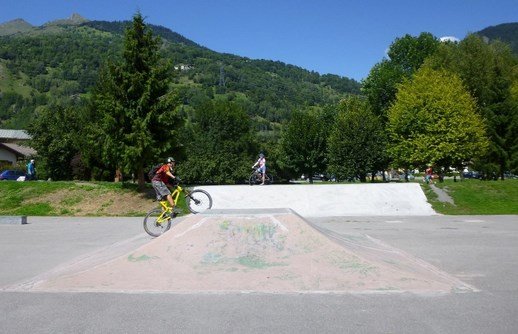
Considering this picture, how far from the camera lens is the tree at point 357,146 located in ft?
158

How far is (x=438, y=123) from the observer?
1547 inches

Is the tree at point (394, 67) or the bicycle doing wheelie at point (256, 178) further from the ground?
the tree at point (394, 67)

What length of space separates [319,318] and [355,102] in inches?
1953

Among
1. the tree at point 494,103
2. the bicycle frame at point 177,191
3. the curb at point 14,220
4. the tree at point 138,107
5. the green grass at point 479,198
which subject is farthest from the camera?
the tree at point 494,103

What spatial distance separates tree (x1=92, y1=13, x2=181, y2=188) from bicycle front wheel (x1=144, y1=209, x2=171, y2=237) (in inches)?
473

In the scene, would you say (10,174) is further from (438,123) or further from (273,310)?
(273,310)

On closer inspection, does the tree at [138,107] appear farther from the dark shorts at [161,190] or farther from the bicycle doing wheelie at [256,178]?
the dark shorts at [161,190]

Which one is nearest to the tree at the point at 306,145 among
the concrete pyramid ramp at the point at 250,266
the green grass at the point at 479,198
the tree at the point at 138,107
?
the green grass at the point at 479,198

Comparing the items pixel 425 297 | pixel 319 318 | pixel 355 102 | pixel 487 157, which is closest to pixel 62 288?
pixel 319 318

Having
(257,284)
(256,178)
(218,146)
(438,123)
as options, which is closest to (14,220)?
(256,178)

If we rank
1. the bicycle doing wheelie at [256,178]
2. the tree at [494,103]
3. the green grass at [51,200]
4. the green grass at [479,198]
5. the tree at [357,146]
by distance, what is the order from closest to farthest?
the green grass at [479,198] < the green grass at [51,200] < the bicycle doing wheelie at [256,178] < the tree at [494,103] < the tree at [357,146]

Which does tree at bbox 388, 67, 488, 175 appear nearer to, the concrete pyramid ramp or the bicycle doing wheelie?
the bicycle doing wheelie

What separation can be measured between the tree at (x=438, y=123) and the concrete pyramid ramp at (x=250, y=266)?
33198 mm

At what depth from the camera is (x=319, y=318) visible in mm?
5559
